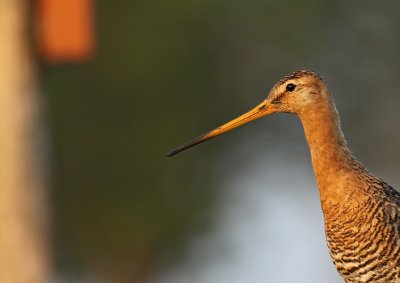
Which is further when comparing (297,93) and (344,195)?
(297,93)

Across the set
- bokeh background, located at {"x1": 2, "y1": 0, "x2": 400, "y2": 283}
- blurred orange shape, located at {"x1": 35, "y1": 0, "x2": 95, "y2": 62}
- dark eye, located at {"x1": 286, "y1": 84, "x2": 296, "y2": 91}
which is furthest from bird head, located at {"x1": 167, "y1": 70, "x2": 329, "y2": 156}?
bokeh background, located at {"x1": 2, "y1": 0, "x2": 400, "y2": 283}

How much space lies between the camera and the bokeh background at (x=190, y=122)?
29953mm

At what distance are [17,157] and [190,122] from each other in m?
17.9

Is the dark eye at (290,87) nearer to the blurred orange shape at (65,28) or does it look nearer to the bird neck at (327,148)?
the bird neck at (327,148)

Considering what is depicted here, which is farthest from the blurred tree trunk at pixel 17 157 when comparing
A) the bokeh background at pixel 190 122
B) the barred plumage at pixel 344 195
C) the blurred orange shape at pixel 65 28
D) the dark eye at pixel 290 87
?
the bokeh background at pixel 190 122

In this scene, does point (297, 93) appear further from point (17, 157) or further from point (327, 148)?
point (17, 157)

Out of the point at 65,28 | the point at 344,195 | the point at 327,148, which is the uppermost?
the point at 65,28

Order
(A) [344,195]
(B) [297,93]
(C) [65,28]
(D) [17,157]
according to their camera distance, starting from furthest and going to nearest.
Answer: (D) [17,157]
(C) [65,28]
(B) [297,93]
(A) [344,195]

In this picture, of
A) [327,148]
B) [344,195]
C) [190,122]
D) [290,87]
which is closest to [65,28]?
[290,87]

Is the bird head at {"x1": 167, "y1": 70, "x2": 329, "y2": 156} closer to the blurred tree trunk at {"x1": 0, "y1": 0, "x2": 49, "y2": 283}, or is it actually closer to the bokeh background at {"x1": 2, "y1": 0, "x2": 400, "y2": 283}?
the blurred tree trunk at {"x1": 0, "y1": 0, "x2": 49, "y2": 283}

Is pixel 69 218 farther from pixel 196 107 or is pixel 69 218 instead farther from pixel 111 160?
pixel 196 107

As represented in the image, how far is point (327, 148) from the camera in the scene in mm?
10445

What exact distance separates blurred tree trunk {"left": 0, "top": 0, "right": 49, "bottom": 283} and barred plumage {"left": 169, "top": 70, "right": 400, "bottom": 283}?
295 cm

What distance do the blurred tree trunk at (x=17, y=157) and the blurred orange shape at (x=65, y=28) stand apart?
18 cm
